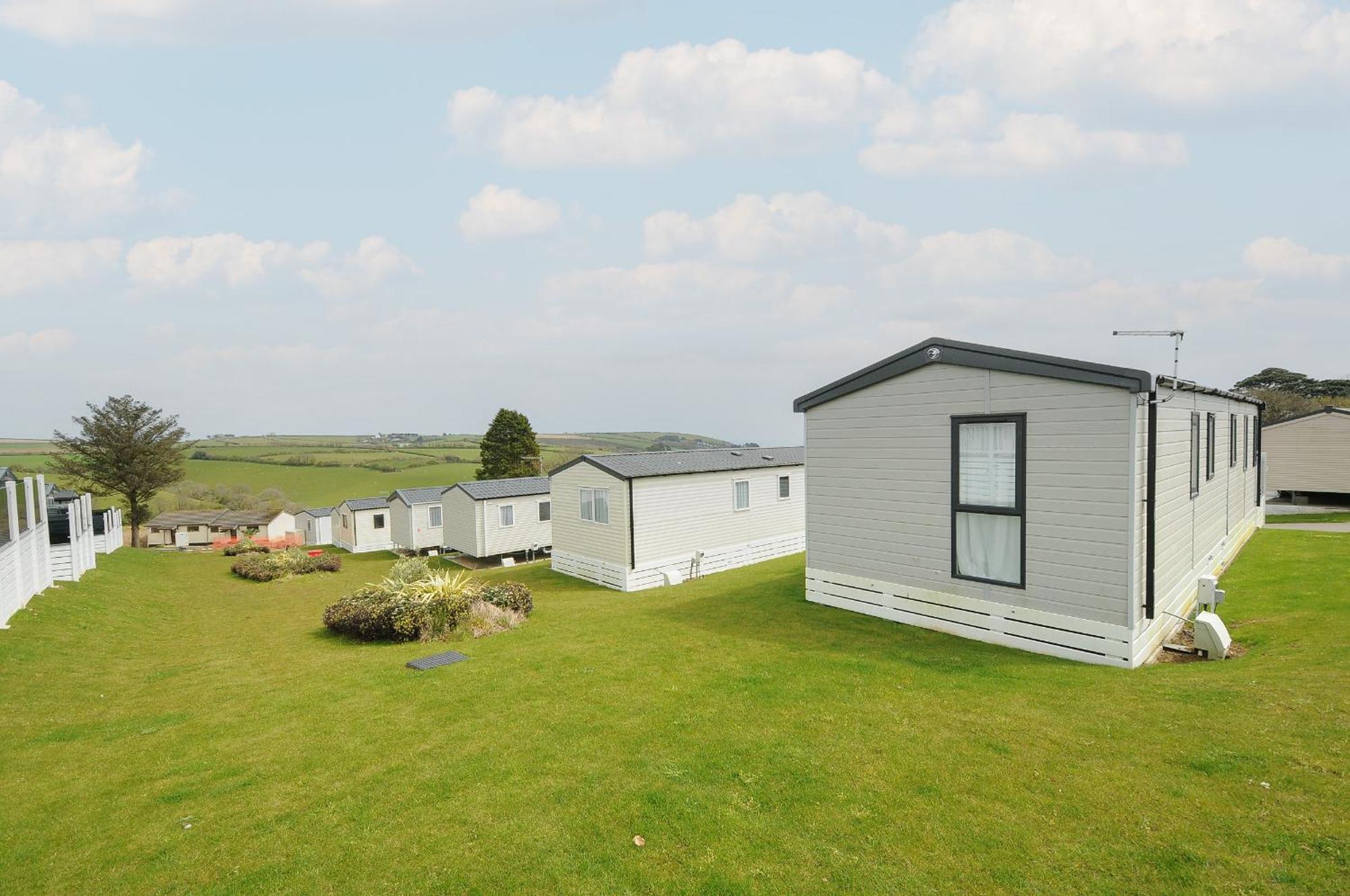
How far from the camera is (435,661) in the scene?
10.6 m

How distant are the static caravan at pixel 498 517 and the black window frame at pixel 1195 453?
2286 cm

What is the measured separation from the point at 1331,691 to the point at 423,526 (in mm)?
35126

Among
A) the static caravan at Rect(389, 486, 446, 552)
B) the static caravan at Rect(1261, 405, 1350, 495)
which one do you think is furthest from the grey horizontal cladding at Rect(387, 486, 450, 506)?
the static caravan at Rect(1261, 405, 1350, 495)

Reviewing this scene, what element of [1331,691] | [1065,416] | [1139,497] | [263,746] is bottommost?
[263,746]

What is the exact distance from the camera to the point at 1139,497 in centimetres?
869

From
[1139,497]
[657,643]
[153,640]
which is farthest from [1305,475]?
[153,640]

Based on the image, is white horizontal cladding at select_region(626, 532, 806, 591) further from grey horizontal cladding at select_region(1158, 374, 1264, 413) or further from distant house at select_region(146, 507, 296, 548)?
distant house at select_region(146, 507, 296, 548)

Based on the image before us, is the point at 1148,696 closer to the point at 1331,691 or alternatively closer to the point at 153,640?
the point at 1331,691

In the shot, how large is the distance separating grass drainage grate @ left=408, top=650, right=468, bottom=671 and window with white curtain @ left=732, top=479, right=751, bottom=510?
38.1 ft

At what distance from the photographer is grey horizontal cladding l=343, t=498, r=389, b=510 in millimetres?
40094

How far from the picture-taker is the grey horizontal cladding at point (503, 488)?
2955cm

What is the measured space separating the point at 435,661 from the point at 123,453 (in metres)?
38.8

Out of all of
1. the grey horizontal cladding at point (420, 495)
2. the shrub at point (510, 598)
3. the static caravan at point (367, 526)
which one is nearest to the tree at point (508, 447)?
the static caravan at point (367, 526)

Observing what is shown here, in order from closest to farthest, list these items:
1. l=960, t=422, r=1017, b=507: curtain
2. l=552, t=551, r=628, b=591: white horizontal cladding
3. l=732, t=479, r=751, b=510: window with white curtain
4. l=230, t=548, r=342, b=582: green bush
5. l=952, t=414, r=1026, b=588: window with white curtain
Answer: l=952, t=414, r=1026, b=588: window with white curtain → l=960, t=422, r=1017, b=507: curtain → l=552, t=551, r=628, b=591: white horizontal cladding → l=732, t=479, r=751, b=510: window with white curtain → l=230, t=548, r=342, b=582: green bush
